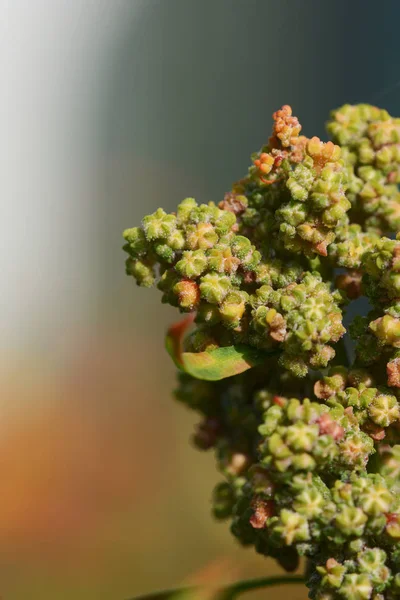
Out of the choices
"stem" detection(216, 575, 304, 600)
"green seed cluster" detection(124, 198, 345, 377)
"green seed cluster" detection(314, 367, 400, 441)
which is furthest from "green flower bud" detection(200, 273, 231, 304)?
"stem" detection(216, 575, 304, 600)

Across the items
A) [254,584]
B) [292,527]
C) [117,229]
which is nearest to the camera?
[292,527]

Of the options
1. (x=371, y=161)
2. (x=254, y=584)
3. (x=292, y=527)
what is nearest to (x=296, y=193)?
(x=371, y=161)

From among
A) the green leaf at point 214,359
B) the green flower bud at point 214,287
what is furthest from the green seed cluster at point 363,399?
the green flower bud at point 214,287

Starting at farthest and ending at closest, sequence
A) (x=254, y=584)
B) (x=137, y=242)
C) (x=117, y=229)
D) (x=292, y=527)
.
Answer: (x=117, y=229)
(x=254, y=584)
(x=137, y=242)
(x=292, y=527)

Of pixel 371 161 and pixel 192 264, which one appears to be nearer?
pixel 192 264

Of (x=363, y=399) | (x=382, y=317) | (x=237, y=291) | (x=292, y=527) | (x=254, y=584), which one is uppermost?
(x=237, y=291)

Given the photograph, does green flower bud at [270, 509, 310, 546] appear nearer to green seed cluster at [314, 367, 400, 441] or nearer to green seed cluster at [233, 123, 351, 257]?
green seed cluster at [314, 367, 400, 441]

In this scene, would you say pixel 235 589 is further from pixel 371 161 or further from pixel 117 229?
pixel 117 229
